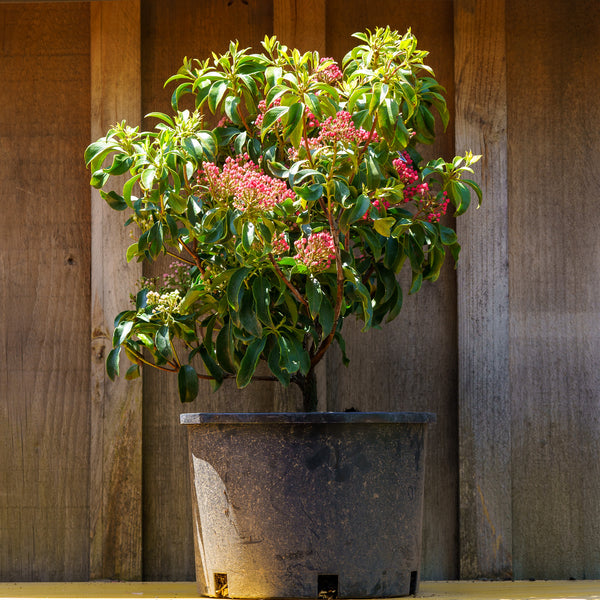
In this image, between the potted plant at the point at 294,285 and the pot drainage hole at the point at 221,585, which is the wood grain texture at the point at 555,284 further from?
the pot drainage hole at the point at 221,585

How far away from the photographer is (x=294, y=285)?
7.32 feet

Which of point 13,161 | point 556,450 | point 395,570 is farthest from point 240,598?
point 13,161

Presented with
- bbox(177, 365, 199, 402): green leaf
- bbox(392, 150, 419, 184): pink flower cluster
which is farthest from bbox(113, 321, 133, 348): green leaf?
bbox(392, 150, 419, 184): pink flower cluster

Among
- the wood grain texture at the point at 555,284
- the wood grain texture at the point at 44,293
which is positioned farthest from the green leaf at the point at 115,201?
the wood grain texture at the point at 555,284

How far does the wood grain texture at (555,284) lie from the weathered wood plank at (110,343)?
3.67ft

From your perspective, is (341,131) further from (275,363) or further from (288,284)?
(275,363)

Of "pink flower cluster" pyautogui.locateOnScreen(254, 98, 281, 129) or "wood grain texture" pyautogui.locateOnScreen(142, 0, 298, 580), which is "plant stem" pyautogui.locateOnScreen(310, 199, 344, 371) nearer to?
"pink flower cluster" pyautogui.locateOnScreen(254, 98, 281, 129)

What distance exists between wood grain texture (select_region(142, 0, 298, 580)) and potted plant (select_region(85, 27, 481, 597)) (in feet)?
1.50

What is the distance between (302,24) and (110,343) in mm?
1113

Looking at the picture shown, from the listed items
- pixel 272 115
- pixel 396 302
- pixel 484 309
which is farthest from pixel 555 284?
pixel 272 115

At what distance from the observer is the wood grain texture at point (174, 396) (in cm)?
268

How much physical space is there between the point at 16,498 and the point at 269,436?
3.27ft

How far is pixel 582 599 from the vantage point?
212 cm

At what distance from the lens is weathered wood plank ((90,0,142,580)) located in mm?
2641
